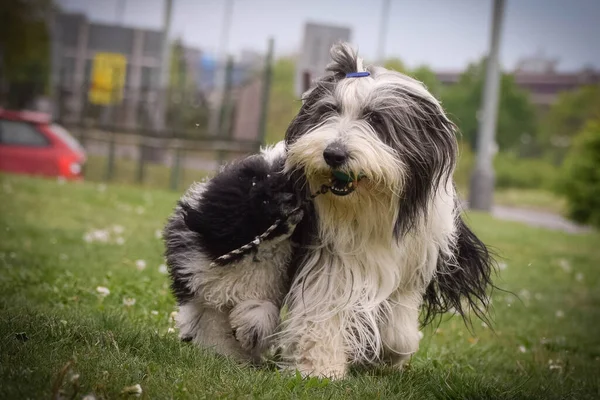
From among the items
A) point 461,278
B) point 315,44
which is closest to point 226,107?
point 315,44

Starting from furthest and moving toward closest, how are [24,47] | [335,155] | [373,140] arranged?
[24,47] < [373,140] < [335,155]

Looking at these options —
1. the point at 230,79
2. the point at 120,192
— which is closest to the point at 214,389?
the point at 120,192

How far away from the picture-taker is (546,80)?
34.0 metres

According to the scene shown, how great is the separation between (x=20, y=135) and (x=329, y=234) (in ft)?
45.2

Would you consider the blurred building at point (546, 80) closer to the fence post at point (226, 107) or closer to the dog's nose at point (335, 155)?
the fence post at point (226, 107)

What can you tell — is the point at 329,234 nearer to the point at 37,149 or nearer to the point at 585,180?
the point at 37,149

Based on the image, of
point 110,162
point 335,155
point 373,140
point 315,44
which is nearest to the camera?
point 335,155

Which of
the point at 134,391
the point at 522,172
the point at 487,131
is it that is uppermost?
the point at 487,131

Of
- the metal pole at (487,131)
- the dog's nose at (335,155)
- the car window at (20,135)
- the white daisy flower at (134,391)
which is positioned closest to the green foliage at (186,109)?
the car window at (20,135)

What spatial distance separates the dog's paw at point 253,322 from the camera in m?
3.97

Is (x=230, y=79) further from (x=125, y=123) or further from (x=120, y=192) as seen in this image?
(x=120, y=192)

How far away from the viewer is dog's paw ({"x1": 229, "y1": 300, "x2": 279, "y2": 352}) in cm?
397

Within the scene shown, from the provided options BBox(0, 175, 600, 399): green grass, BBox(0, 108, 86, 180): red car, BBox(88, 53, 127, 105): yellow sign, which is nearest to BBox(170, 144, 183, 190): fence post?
BBox(0, 108, 86, 180): red car

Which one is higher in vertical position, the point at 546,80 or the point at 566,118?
the point at 546,80
